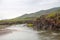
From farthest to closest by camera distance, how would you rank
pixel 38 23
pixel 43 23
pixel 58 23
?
1. pixel 38 23
2. pixel 43 23
3. pixel 58 23

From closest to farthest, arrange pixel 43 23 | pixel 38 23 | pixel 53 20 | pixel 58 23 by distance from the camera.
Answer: pixel 58 23, pixel 53 20, pixel 43 23, pixel 38 23

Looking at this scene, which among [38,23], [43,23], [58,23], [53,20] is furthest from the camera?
[38,23]

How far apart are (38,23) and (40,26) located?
554 cm

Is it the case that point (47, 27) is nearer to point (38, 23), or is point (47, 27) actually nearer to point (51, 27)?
point (51, 27)

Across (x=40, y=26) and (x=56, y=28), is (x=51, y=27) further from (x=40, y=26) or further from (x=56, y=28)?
(x=40, y=26)

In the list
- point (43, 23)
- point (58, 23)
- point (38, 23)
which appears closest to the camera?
point (58, 23)

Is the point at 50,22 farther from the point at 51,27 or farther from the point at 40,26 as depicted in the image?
the point at 40,26

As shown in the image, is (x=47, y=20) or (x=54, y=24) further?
(x=47, y=20)

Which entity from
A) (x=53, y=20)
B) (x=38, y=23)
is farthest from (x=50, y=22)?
(x=38, y=23)

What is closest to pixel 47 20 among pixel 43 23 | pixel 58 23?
pixel 43 23

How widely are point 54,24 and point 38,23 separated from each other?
20.7 meters

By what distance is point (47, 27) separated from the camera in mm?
84000

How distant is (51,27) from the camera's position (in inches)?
3135

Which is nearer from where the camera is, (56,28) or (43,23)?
(56,28)
